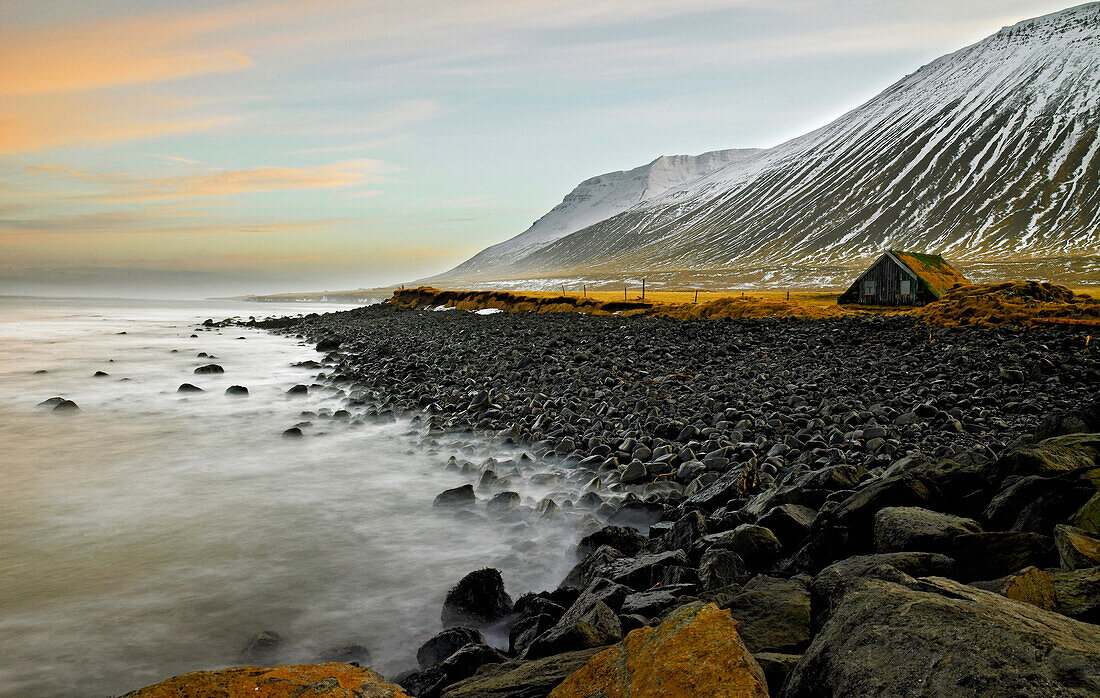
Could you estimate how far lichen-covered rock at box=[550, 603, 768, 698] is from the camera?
10.00 feet

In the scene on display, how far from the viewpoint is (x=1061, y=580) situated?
3.62 metres

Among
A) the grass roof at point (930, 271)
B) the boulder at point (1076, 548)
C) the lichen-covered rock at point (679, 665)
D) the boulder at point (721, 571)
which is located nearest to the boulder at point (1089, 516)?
the boulder at point (1076, 548)

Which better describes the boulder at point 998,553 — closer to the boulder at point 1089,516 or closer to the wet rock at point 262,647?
the boulder at point 1089,516

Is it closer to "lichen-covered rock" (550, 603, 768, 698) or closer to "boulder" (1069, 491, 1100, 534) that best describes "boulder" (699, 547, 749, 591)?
"lichen-covered rock" (550, 603, 768, 698)

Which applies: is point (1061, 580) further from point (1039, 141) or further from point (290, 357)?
point (1039, 141)

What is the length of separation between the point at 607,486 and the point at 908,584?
20.9ft

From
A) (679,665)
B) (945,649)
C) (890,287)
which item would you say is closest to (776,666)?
(679,665)

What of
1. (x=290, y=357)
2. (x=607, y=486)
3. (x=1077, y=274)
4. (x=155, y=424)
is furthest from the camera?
(x=1077, y=274)

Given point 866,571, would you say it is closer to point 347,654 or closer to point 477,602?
point 477,602

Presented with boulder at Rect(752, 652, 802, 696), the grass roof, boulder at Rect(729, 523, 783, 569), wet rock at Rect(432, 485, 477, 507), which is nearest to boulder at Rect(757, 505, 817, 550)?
boulder at Rect(729, 523, 783, 569)

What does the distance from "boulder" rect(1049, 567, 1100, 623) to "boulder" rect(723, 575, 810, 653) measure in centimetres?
138

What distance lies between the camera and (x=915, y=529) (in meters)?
4.70

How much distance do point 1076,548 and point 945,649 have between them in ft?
6.07

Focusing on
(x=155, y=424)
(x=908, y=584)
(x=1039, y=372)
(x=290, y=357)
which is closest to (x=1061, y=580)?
(x=908, y=584)
